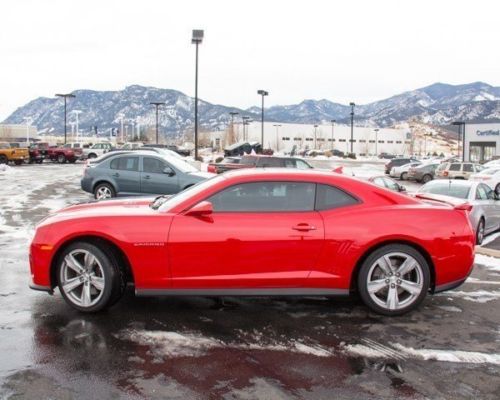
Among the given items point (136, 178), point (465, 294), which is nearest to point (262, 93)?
point (136, 178)

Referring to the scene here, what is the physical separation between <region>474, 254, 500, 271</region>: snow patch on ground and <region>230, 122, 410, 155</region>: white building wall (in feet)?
402

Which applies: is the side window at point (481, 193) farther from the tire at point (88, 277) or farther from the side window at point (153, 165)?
the tire at point (88, 277)

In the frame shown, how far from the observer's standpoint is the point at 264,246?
5.19 metres

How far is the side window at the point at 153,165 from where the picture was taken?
1495 centimetres

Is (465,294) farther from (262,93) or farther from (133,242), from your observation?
(262,93)

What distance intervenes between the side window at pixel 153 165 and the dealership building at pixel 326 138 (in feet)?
380

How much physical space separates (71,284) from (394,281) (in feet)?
10.4

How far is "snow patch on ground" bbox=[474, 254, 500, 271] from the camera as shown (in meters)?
7.91

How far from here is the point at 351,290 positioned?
18.0ft

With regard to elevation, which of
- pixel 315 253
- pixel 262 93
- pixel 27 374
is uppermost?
pixel 262 93

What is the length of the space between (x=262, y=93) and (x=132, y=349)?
5904cm

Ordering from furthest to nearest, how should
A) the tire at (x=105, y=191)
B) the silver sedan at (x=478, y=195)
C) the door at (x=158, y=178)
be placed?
the tire at (x=105, y=191), the door at (x=158, y=178), the silver sedan at (x=478, y=195)

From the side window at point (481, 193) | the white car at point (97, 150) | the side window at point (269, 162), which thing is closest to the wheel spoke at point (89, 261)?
the side window at point (481, 193)

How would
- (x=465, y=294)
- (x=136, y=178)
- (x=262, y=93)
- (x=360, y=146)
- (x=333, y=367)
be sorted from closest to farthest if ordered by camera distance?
(x=333, y=367)
(x=465, y=294)
(x=136, y=178)
(x=262, y=93)
(x=360, y=146)
